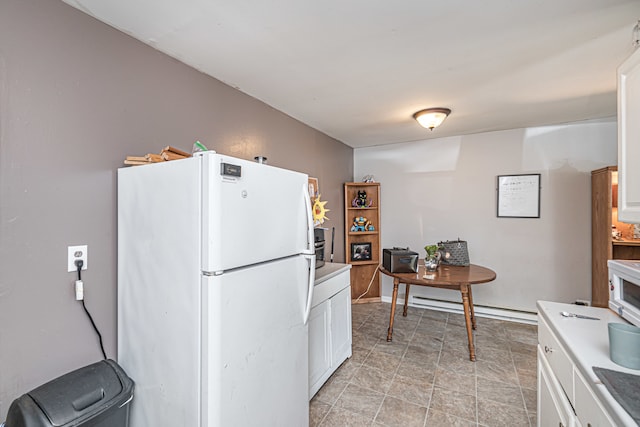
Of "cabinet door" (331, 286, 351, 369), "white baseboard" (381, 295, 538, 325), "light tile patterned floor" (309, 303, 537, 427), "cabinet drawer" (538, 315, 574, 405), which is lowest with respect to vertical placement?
"light tile patterned floor" (309, 303, 537, 427)

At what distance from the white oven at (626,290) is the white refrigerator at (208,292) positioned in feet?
5.03

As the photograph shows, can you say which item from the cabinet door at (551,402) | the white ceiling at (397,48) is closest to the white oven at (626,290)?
the cabinet door at (551,402)

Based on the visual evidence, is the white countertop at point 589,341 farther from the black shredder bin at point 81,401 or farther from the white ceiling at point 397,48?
the black shredder bin at point 81,401

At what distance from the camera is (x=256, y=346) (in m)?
1.29

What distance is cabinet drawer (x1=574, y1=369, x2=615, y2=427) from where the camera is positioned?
822 millimetres

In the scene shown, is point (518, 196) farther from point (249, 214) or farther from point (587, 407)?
point (249, 214)

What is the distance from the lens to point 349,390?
218 cm

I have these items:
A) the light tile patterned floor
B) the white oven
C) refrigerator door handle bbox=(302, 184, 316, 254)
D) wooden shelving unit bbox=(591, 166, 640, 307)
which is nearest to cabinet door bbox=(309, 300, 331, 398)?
the light tile patterned floor

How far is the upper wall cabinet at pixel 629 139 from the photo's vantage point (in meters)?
1.22

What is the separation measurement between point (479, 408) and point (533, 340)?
1.47m

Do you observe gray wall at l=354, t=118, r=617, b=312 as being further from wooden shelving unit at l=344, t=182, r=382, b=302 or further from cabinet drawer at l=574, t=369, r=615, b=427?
cabinet drawer at l=574, t=369, r=615, b=427

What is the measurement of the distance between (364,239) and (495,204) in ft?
5.70

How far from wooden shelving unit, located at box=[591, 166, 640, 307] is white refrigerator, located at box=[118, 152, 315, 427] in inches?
122

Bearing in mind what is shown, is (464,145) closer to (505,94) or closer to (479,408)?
(505,94)
